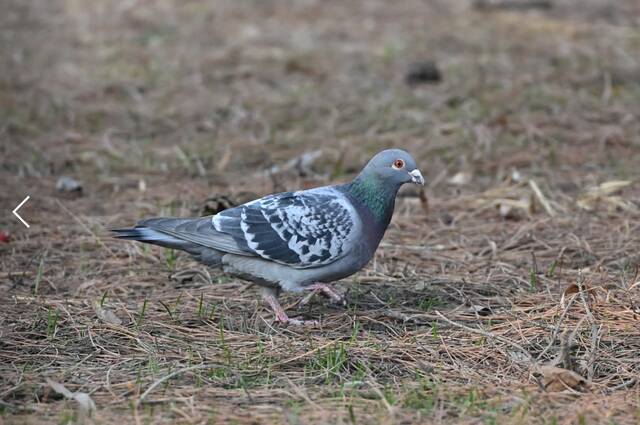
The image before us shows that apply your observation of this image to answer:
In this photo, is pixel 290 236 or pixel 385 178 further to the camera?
pixel 385 178

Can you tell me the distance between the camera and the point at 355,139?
8.41 metres

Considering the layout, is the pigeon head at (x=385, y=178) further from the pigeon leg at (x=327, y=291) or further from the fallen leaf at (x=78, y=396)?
the fallen leaf at (x=78, y=396)

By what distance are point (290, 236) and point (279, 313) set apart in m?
0.38

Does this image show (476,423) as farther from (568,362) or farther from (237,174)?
(237,174)

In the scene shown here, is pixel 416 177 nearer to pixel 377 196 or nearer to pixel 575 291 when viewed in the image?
pixel 377 196

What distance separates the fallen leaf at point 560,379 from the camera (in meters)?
4.01

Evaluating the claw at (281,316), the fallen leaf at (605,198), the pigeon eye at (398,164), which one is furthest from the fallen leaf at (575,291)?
the fallen leaf at (605,198)

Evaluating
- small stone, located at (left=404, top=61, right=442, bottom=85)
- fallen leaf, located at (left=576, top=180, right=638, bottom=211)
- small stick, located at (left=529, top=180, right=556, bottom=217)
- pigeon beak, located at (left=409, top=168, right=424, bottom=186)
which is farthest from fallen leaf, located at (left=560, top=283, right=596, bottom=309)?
small stone, located at (left=404, top=61, right=442, bottom=85)

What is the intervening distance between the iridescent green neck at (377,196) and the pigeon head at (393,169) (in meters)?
0.02

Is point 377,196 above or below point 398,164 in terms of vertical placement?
below

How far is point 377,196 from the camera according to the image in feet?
17.2

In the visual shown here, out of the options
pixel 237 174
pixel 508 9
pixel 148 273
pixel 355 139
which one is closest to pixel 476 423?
pixel 148 273

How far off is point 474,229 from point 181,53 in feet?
19.0

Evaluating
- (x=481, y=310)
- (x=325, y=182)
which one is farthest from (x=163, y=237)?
(x=325, y=182)
